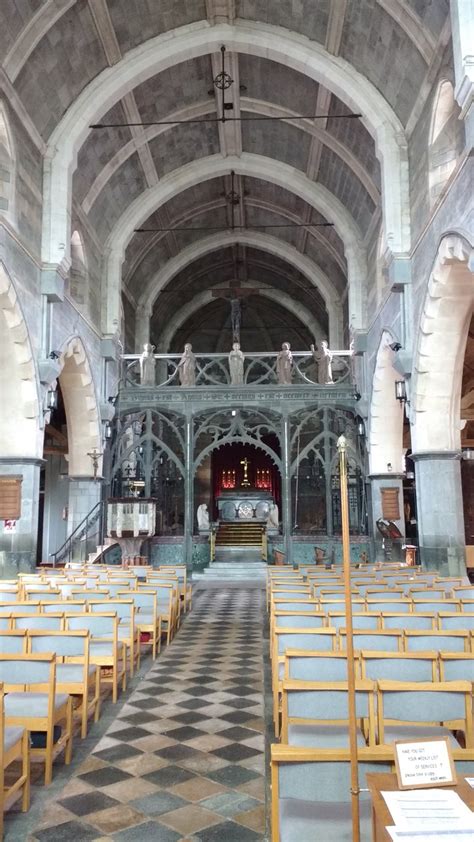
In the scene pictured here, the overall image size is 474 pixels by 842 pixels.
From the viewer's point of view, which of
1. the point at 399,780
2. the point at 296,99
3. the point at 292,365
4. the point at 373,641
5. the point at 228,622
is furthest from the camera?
the point at 292,365

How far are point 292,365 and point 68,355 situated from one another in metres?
6.87

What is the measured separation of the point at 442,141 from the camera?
40.8 feet

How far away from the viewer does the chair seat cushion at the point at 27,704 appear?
398 cm

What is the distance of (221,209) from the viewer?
78.7ft

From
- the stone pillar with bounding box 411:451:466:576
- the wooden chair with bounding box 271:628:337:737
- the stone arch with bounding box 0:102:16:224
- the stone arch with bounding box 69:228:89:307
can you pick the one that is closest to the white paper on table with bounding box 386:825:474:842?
the wooden chair with bounding box 271:628:337:737

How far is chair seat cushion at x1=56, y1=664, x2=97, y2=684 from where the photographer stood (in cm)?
477

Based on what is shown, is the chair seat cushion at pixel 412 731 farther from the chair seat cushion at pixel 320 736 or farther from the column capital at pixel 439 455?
the column capital at pixel 439 455

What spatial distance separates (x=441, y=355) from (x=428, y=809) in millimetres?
11860

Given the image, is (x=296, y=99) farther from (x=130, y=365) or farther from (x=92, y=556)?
(x=92, y=556)

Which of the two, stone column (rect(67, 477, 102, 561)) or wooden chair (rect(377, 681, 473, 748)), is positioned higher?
stone column (rect(67, 477, 102, 561))

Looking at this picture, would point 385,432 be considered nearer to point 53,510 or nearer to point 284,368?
point 284,368

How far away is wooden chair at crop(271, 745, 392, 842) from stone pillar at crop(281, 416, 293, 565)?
15357 millimetres

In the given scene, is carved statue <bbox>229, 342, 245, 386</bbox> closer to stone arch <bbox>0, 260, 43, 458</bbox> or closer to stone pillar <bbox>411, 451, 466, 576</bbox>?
stone arch <bbox>0, 260, 43, 458</bbox>

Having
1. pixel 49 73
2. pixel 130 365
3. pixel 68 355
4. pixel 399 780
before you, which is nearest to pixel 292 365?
pixel 130 365
